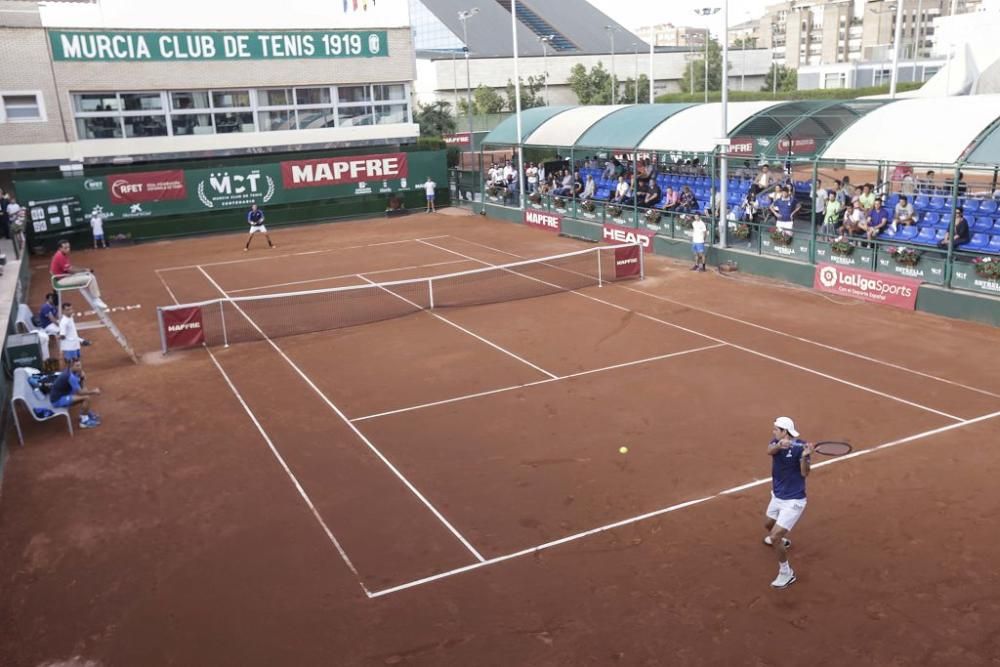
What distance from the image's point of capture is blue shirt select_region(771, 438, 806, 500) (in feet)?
28.7

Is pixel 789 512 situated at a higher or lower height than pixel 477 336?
higher

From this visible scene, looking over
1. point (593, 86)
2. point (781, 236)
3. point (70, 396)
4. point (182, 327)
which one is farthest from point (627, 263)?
point (593, 86)

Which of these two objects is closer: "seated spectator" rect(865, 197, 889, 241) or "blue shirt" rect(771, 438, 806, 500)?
"blue shirt" rect(771, 438, 806, 500)

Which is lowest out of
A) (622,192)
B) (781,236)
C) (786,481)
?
(786,481)

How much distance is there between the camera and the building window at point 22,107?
1326 inches

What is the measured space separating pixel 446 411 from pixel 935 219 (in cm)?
1550

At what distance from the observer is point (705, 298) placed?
21.6m

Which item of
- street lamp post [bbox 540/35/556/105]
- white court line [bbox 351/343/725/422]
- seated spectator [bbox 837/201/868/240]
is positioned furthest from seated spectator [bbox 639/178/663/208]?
street lamp post [bbox 540/35/556/105]

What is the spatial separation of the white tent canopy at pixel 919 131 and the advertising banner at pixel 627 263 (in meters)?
5.76

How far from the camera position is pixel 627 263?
2373cm

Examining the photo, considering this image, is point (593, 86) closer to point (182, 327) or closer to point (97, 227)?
point (97, 227)

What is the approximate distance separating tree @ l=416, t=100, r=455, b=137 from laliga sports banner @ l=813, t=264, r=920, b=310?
51.9m

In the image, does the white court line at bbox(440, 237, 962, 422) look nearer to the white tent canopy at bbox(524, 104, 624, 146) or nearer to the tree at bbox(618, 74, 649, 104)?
the white tent canopy at bbox(524, 104, 624, 146)

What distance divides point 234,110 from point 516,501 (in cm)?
3223
